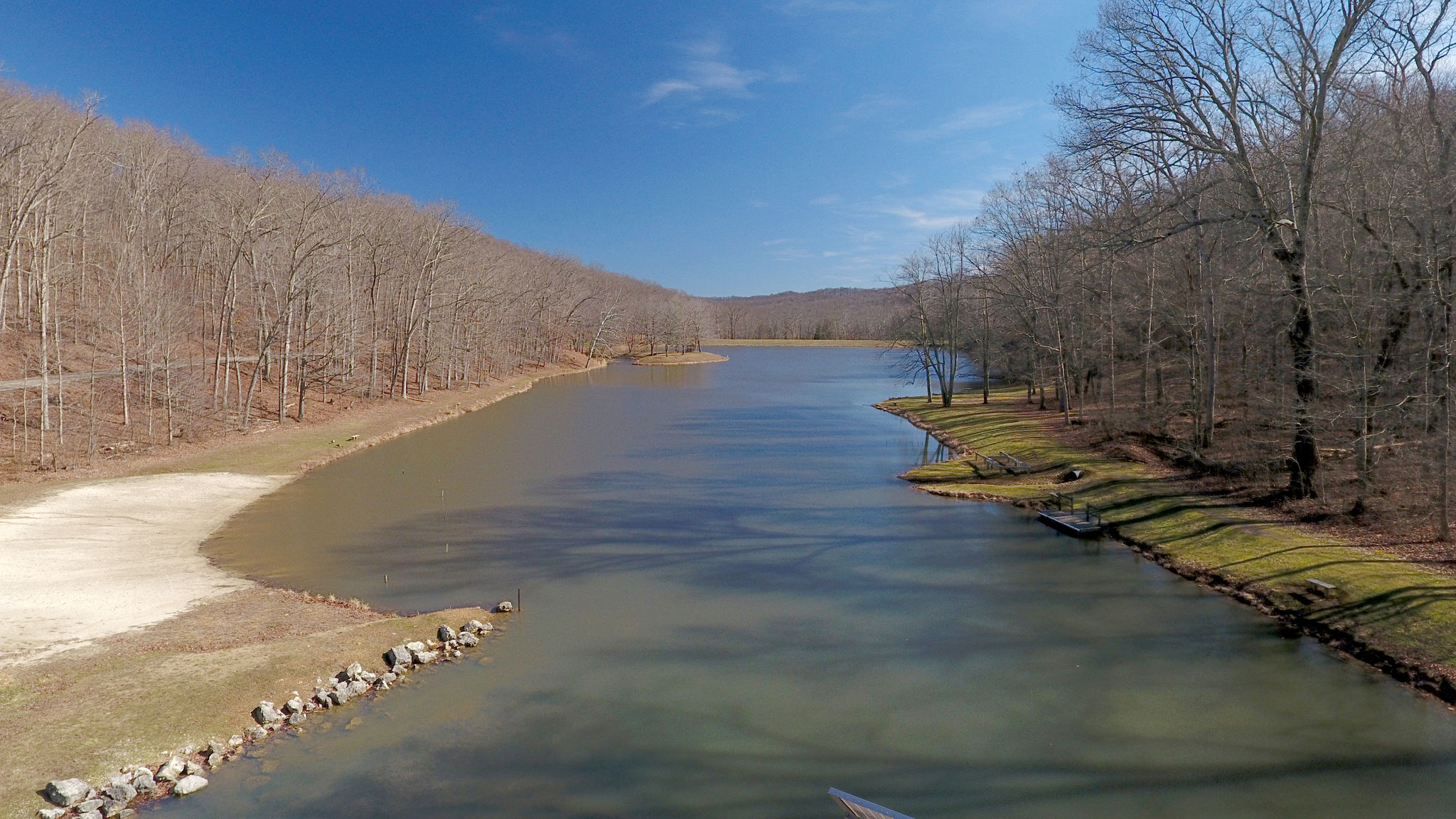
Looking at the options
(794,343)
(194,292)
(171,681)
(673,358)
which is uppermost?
(794,343)

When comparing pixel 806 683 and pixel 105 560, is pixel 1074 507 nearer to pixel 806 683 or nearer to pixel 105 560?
pixel 806 683

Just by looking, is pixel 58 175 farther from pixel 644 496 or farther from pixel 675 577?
pixel 675 577

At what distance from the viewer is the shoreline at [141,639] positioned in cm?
834

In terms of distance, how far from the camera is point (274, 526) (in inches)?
725

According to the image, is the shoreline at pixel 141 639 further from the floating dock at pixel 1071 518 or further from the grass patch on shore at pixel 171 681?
the floating dock at pixel 1071 518

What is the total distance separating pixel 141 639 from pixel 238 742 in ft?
12.8

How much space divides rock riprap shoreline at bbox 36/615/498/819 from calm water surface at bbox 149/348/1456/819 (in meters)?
0.29

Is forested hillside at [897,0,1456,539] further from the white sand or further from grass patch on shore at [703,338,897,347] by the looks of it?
grass patch on shore at [703,338,897,347]

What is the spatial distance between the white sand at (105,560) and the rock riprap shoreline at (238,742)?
3996mm

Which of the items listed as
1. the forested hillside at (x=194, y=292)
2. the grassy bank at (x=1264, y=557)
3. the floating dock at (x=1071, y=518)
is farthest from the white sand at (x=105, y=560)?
the grassy bank at (x=1264, y=557)

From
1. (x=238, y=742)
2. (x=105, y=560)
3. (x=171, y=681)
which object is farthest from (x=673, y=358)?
(x=238, y=742)

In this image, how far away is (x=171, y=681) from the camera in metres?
9.72

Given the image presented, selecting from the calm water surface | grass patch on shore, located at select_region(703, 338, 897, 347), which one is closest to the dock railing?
the calm water surface

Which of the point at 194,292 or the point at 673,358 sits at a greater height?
the point at 194,292
